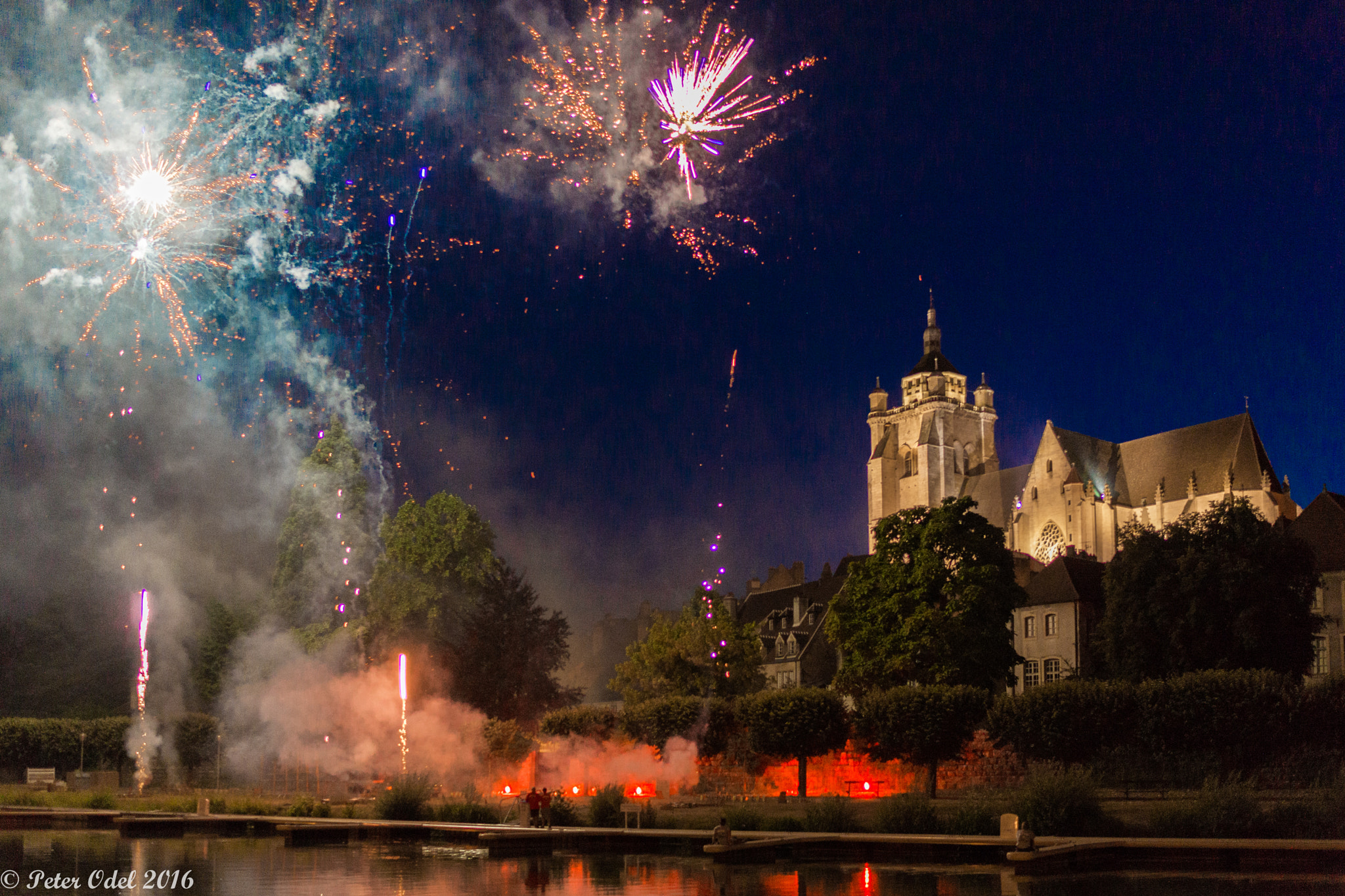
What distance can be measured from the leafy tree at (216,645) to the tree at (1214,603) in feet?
136

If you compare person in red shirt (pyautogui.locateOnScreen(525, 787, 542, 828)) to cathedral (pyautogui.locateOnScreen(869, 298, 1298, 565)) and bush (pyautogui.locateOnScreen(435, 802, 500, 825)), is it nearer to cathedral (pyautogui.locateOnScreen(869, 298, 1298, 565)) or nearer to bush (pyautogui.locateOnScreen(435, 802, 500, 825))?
bush (pyautogui.locateOnScreen(435, 802, 500, 825))

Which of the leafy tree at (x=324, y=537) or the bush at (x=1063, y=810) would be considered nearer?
the bush at (x=1063, y=810)

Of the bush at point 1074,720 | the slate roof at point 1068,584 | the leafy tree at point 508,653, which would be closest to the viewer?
the bush at point 1074,720

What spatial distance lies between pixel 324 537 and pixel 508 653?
40.3 feet

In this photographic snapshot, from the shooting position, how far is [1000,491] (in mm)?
116938

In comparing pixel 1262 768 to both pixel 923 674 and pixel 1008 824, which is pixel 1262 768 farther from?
pixel 1008 824

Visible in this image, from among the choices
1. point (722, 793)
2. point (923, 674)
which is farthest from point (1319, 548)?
point (722, 793)

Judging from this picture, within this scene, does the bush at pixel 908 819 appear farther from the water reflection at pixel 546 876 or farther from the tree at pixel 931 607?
the tree at pixel 931 607

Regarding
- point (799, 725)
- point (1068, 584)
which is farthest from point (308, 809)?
point (1068, 584)

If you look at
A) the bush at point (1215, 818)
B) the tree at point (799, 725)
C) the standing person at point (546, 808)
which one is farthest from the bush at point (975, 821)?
the tree at point (799, 725)

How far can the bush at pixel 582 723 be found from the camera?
50469 millimetres

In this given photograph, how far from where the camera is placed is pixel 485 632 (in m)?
53.0

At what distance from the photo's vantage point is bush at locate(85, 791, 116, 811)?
3606 cm

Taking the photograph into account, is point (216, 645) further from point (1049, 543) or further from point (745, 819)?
point (1049, 543)
